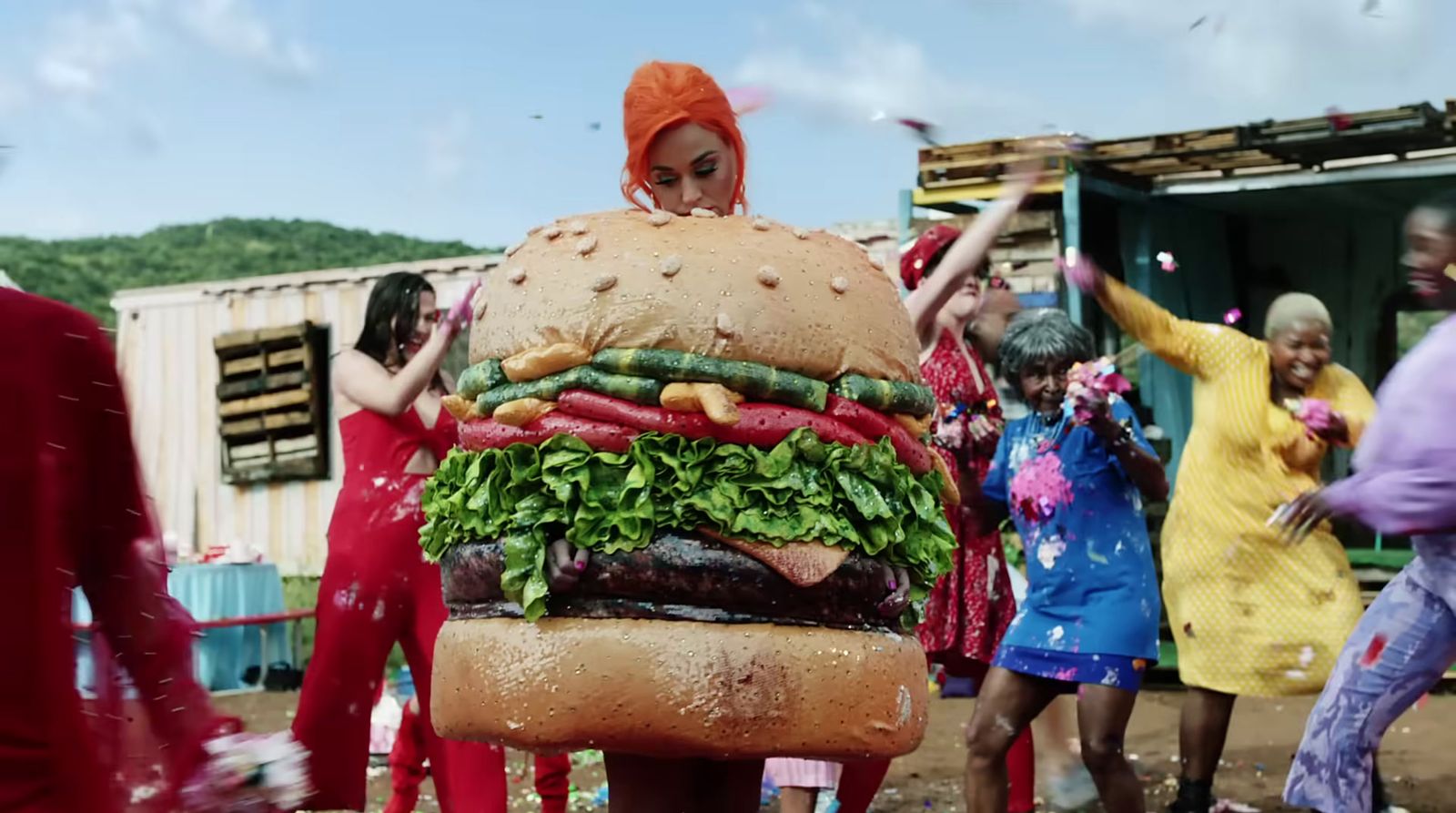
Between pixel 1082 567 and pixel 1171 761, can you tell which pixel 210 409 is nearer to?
pixel 1171 761

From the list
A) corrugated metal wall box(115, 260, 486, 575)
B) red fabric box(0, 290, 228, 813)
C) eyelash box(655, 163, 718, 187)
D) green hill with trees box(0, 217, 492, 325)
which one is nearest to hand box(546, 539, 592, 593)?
red fabric box(0, 290, 228, 813)

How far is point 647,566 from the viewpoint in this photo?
10.7 ft

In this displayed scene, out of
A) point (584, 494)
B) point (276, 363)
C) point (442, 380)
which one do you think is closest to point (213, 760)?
point (584, 494)

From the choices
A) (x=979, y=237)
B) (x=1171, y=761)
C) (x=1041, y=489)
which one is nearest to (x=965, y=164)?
(x=1171, y=761)

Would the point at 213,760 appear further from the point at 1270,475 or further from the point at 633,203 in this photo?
the point at 1270,475

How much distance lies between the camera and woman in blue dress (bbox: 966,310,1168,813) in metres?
5.46

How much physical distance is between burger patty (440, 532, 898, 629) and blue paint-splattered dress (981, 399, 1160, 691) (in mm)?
2321

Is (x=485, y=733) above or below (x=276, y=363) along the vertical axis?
below

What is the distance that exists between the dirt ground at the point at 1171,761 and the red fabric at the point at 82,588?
503cm

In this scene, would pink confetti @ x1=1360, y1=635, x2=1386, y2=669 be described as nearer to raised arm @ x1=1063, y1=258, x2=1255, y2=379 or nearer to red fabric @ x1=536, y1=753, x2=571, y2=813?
raised arm @ x1=1063, y1=258, x2=1255, y2=379

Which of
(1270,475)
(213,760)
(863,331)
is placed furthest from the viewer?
(1270,475)

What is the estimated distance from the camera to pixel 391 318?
5.86 metres

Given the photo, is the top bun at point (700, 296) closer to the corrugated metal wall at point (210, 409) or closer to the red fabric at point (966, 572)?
the red fabric at point (966, 572)

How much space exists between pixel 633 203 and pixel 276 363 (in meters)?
12.1
